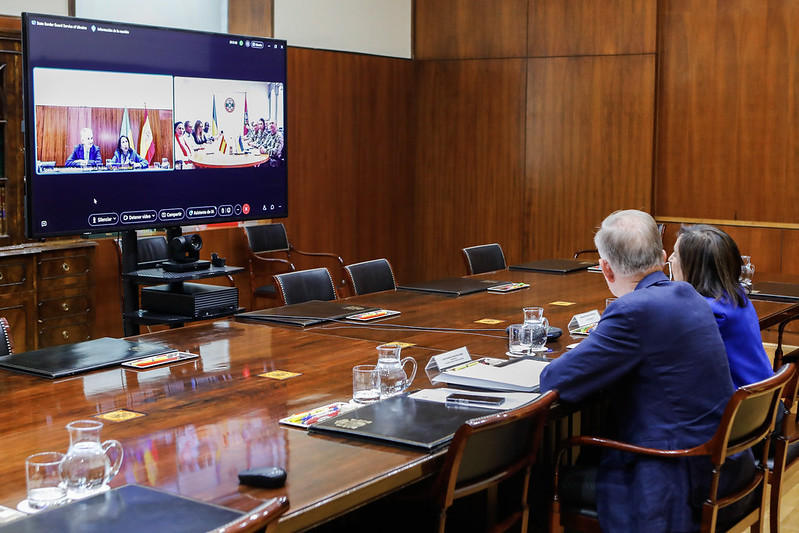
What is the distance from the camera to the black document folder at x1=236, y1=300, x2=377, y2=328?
414 cm

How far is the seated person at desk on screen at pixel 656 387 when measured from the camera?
277 cm

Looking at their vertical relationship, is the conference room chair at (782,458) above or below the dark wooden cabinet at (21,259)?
below

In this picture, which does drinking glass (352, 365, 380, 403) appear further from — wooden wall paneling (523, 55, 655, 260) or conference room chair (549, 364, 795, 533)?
wooden wall paneling (523, 55, 655, 260)

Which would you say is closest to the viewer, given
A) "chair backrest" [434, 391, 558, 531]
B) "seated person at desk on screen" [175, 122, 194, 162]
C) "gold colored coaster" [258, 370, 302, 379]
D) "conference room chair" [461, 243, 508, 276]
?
"chair backrest" [434, 391, 558, 531]

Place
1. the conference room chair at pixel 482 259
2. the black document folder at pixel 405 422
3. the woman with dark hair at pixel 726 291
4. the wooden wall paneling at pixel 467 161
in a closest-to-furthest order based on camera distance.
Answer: the black document folder at pixel 405 422 → the woman with dark hair at pixel 726 291 → the conference room chair at pixel 482 259 → the wooden wall paneling at pixel 467 161

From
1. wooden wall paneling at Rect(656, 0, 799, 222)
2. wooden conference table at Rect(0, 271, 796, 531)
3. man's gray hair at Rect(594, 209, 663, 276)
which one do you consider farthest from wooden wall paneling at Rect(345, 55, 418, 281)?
man's gray hair at Rect(594, 209, 663, 276)

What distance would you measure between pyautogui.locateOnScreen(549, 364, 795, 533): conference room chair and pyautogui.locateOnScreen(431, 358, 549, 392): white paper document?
219 millimetres

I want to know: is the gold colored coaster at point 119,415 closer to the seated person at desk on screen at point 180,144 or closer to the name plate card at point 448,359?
the name plate card at point 448,359

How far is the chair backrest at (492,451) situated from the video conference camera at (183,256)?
3.17 m

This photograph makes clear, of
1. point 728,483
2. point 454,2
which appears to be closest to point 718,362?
point 728,483

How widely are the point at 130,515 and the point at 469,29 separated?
8.00 meters

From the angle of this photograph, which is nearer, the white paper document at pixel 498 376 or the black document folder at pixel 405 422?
the black document folder at pixel 405 422

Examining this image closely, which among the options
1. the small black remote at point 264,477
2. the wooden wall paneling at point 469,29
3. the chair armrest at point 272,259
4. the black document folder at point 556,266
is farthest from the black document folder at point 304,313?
the wooden wall paneling at point 469,29

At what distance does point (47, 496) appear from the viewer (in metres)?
2.02
